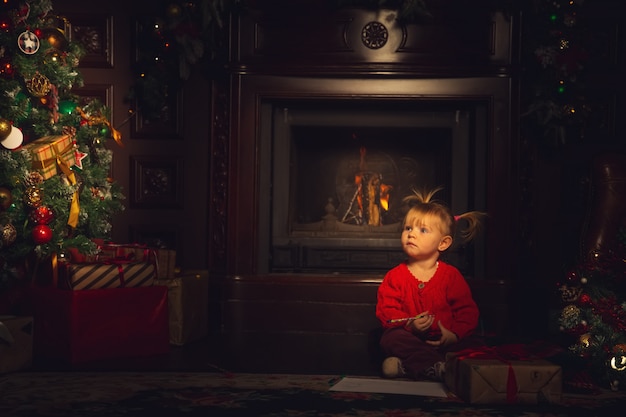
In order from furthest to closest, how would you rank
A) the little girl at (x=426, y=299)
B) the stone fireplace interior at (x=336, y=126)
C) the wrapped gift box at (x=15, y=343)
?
the stone fireplace interior at (x=336, y=126), the little girl at (x=426, y=299), the wrapped gift box at (x=15, y=343)

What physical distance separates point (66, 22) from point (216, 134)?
3.49 ft

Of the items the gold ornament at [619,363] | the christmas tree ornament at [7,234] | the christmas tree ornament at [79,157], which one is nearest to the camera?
the gold ornament at [619,363]

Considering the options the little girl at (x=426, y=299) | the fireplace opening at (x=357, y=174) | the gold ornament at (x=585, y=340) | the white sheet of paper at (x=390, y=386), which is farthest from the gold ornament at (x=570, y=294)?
the fireplace opening at (x=357, y=174)

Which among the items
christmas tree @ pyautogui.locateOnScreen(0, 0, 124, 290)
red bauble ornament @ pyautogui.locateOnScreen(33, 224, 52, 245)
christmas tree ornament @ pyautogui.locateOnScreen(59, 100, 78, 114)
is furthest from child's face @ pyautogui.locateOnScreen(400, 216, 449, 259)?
christmas tree ornament @ pyautogui.locateOnScreen(59, 100, 78, 114)

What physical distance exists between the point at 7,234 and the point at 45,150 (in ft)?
1.55

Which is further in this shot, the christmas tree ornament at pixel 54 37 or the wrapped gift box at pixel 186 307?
the christmas tree ornament at pixel 54 37

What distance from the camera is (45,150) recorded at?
4312mm

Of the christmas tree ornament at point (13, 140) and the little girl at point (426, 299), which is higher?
the christmas tree ornament at point (13, 140)

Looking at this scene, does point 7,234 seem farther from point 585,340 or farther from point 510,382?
point 585,340

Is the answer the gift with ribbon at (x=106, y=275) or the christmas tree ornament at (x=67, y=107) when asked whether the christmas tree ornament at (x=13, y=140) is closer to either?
the christmas tree ornament at (x=67, y=107)

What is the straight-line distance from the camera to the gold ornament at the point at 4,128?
4172mm

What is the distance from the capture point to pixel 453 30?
15.9 feet

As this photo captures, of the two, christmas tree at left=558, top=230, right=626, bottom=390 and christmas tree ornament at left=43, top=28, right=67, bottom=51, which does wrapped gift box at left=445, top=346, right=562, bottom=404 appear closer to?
christmas tree at left=558, top=230, right=626, bottom=390

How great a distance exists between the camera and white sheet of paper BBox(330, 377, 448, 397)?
321cm
